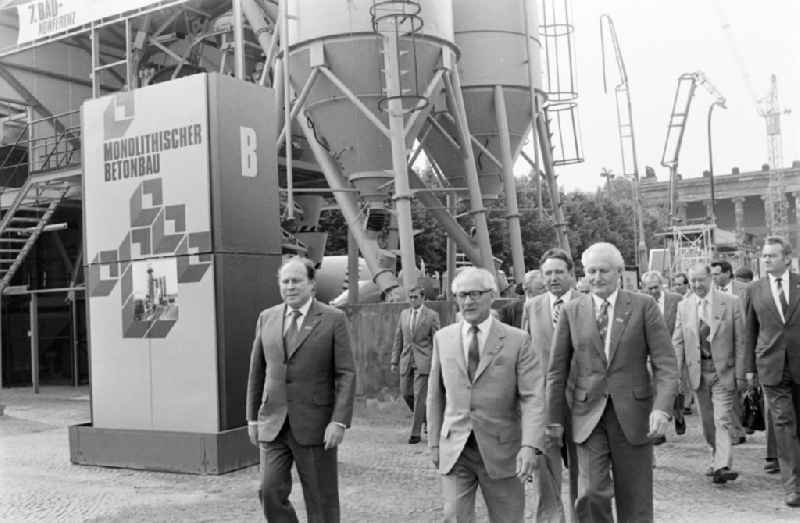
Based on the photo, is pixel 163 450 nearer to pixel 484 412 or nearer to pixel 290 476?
pixel 290 476

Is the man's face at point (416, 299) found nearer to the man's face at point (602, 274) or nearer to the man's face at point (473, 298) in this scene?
the man's face at point (602, 274)

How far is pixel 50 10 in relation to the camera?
17.0m

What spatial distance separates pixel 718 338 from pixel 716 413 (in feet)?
2.45

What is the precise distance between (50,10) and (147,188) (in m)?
9.93

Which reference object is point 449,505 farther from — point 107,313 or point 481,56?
point 481,56

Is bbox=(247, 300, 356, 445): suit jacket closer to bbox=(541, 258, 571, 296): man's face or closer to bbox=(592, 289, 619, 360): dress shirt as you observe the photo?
bbox=(592, 289, 619, 360): dress shirt

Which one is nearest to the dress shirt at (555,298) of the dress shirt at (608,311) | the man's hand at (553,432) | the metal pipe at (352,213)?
the dress shirt at (608,311)

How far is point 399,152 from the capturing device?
1389 centimetres

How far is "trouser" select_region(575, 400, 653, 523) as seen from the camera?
16.2 ft

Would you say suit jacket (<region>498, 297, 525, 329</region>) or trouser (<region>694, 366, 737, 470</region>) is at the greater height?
suit jacket (<region>498, 297, 525, 329</region>)

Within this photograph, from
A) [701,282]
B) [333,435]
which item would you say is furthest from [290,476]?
[701,282]

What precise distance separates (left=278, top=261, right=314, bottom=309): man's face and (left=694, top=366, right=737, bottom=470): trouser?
4428mm

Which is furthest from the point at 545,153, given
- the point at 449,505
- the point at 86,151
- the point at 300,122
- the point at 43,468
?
the point at 449,505

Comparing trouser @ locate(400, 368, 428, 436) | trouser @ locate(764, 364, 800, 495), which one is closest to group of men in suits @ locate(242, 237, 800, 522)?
trouser @ locate(764, 364, 800, 495)
